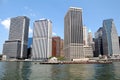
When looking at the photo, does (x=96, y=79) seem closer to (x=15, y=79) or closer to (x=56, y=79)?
(x=56, y=79)

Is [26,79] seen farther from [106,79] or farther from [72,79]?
[106,79]

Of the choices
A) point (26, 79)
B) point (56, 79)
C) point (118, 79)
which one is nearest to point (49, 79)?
point (56, 79)

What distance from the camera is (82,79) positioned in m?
60.6

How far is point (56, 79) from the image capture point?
201 feet

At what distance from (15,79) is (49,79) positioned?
12.1 metres

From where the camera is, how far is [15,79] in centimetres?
5981

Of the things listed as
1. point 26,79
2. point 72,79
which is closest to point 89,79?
point 72,79

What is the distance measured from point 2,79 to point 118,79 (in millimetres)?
42157

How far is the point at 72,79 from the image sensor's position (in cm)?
6066

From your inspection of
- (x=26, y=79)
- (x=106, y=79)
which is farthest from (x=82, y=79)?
(x=26, y=79)

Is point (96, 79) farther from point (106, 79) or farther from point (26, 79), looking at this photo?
point (26, 79)

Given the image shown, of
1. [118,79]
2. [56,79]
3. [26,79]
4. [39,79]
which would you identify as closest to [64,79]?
[56,79]

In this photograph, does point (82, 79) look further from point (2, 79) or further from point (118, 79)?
point (2, 79)

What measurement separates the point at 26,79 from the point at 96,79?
25.4 metres
